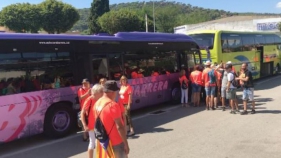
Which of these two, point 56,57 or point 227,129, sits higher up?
point 56,57

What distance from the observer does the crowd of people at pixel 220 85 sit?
36.2 ft

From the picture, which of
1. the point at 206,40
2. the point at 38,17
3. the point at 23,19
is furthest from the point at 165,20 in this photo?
the point at 206,40

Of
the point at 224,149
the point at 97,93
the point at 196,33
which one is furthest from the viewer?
the point at 196,33

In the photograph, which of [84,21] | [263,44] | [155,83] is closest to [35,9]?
[263,44]

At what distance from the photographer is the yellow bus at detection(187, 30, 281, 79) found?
17.5m

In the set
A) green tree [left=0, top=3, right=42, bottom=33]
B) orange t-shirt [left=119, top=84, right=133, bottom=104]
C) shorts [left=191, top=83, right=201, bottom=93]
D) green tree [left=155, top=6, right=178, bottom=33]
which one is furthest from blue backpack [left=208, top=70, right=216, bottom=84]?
green tree [left=155, top=6, right=178, bottom=33]

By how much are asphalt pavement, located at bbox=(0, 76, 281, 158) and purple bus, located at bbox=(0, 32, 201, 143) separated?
2.17 ft

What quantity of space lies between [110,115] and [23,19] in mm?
65594

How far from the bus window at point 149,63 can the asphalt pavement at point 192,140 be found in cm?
175

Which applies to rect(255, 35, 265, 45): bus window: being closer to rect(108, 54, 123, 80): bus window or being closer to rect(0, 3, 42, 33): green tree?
rect(108, 54, 123, 80): bus window

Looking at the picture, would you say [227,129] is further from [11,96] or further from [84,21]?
[84,21]

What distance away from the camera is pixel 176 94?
13.9 meters

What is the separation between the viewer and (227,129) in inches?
351

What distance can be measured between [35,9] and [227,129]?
6384cm
